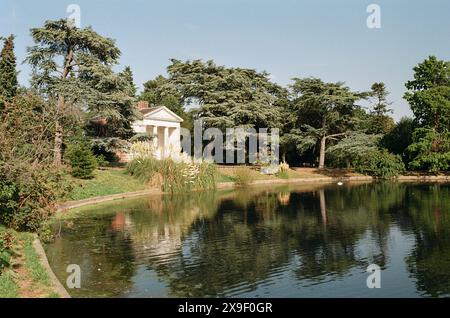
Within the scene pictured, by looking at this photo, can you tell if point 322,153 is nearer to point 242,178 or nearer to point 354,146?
point 354,146

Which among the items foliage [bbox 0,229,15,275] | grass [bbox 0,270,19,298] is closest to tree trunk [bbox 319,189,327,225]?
foliage [bbox 0,229,15,275]

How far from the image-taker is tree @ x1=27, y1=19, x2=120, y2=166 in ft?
89.4

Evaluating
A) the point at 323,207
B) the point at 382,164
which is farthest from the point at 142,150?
the point at 382,164

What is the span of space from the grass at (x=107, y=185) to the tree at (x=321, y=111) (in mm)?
18492

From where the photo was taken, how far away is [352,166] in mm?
42219

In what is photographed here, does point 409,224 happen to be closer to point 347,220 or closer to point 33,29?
point 347,220

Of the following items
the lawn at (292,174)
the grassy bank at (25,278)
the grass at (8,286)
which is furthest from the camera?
the lawn at (292,174)

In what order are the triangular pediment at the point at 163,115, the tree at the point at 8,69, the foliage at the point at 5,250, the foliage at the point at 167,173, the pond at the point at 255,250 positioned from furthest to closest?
the triangular pediment at the point at 163,115
the tree at the point at 8,69
the foliage at the point at 167,173
the foliage at the point at 5,250
the pond at the point at 255,250

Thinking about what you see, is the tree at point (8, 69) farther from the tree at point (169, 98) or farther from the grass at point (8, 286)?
the grass at point (8, 286)

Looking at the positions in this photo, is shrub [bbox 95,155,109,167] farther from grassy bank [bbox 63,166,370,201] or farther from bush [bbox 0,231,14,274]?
bush [bbox 0,231,14,274]

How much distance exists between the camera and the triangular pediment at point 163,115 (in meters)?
39.3

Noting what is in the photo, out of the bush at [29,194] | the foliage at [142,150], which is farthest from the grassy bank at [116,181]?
the bush at [29,194]

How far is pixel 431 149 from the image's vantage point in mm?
36562

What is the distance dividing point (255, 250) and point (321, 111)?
31.6 meters
